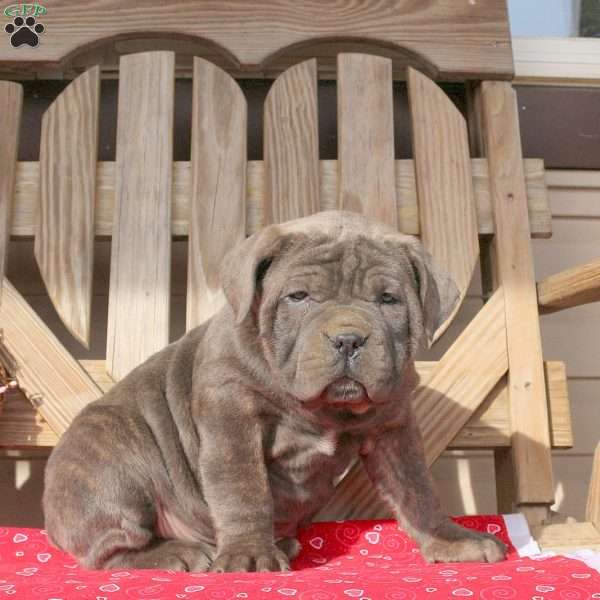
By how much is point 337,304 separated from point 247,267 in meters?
0.23

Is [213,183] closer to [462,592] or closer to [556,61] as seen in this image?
[556,61]

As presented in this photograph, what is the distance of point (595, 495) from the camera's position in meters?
2.35

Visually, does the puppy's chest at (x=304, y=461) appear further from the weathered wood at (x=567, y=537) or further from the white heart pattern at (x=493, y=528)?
the weathered wood at (x=567, y=537)

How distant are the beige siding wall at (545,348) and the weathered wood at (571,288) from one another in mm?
598

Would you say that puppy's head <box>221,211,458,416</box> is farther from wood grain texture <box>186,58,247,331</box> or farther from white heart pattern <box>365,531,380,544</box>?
wood grain texture <box>186,58,247,331</box>

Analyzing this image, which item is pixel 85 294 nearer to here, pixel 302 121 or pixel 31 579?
pixel 302 121

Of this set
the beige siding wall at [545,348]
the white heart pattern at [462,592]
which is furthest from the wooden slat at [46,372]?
the white heart pattern at [462,592]

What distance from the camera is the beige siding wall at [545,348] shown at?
10.7ft

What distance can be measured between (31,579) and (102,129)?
76.0 inches

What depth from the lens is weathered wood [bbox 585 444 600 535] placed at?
2.29 m

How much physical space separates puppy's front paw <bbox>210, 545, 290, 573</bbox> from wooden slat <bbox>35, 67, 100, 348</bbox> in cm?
109

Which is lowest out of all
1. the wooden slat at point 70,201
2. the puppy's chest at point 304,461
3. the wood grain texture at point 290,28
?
the puppy's chest at point 304,461

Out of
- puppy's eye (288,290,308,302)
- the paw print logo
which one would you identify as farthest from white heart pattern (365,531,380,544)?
the paw print logo

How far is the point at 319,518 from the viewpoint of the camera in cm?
284
